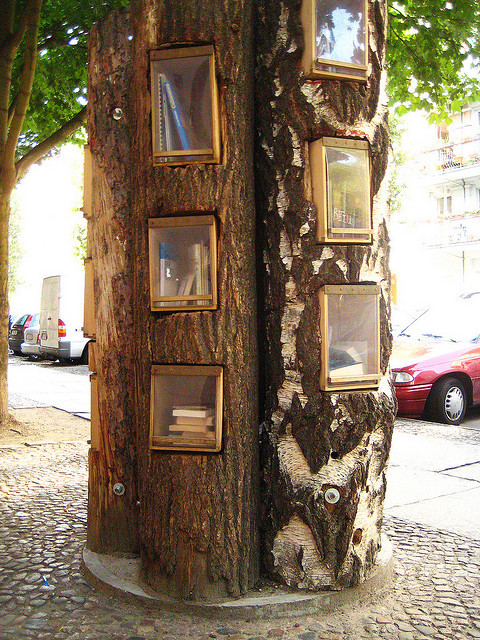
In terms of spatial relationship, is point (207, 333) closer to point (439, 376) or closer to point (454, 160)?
point (439, 376)

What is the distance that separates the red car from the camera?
9398 millimetres

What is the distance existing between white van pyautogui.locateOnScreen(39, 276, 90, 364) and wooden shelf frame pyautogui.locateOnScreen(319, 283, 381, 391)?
16.3 meters

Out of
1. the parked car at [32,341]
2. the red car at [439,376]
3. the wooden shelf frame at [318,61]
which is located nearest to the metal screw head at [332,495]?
the wooden shelf frame at [318,61]

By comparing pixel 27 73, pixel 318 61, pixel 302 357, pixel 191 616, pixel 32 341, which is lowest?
pixel 191 616

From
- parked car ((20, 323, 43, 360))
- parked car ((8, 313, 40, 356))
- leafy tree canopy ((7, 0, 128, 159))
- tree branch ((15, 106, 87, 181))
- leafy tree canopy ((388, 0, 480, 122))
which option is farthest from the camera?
parked car ((8, 313, 40, 356))

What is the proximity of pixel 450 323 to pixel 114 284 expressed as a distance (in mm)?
8015

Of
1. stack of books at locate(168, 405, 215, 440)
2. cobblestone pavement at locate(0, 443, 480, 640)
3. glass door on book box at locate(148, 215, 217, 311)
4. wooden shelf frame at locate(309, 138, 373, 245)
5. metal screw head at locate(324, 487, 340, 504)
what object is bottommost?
cobblestone pavement at locate(0, 443, 480, 640)

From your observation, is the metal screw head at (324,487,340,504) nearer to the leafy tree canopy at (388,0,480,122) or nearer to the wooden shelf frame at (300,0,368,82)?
the wooden shelf frame at (300,0,368,82)

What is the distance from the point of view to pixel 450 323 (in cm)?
1102

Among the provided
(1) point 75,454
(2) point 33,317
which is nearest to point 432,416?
(1) point 75,454

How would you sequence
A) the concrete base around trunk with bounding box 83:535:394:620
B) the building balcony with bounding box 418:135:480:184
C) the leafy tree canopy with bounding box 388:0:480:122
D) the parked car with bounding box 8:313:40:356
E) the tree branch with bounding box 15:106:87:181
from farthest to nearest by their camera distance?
the building balcony with bounding box 418:135:480:184 → the parked car with bounding box 8:313:40:356 → the tree branch with bounding box 15:106:87:181 → the leafy tree canopy with bounding box 388:0:480:122 → the concrete base around trunk with bounding box 83:535:394:620

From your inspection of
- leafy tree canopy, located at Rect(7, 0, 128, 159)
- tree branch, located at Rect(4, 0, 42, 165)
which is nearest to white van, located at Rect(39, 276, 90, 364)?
leafy tree canopy, located at Rect(7, 0, 128, 159)

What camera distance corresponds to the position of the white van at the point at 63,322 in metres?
19.2

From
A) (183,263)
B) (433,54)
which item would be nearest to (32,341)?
(433,54)
